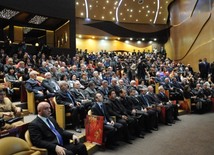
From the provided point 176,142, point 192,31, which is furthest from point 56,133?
point 192,31

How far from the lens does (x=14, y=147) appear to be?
2.33 meters

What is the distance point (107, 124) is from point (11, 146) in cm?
215

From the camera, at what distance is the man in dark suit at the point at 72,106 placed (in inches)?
174

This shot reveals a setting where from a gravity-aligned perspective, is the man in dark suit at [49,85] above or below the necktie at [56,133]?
above

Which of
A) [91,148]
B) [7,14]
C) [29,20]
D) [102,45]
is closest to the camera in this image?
[91,148]

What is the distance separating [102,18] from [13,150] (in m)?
16.3

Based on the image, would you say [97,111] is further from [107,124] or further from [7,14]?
[7,14]

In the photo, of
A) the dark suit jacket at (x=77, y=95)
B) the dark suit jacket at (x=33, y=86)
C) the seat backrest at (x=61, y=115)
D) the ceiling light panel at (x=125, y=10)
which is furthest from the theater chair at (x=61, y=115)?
the ceiling light panel at (x=125, y=10)

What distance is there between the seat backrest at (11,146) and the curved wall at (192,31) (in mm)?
12267

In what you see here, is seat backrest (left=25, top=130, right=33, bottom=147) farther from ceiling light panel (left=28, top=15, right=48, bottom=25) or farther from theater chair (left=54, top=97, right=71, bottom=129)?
ceiling light panel (left=28, top=15, right=48, bottom=25)

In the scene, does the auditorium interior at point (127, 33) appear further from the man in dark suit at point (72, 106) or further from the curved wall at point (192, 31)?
the man in dark suit at point (72, 106)

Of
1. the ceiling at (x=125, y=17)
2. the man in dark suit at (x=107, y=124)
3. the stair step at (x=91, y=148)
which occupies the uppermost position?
the ceiling at (x=125, y=17)

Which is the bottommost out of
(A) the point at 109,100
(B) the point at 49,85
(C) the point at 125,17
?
(A) the point at 109,100

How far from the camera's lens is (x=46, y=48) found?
10477 millimetres
